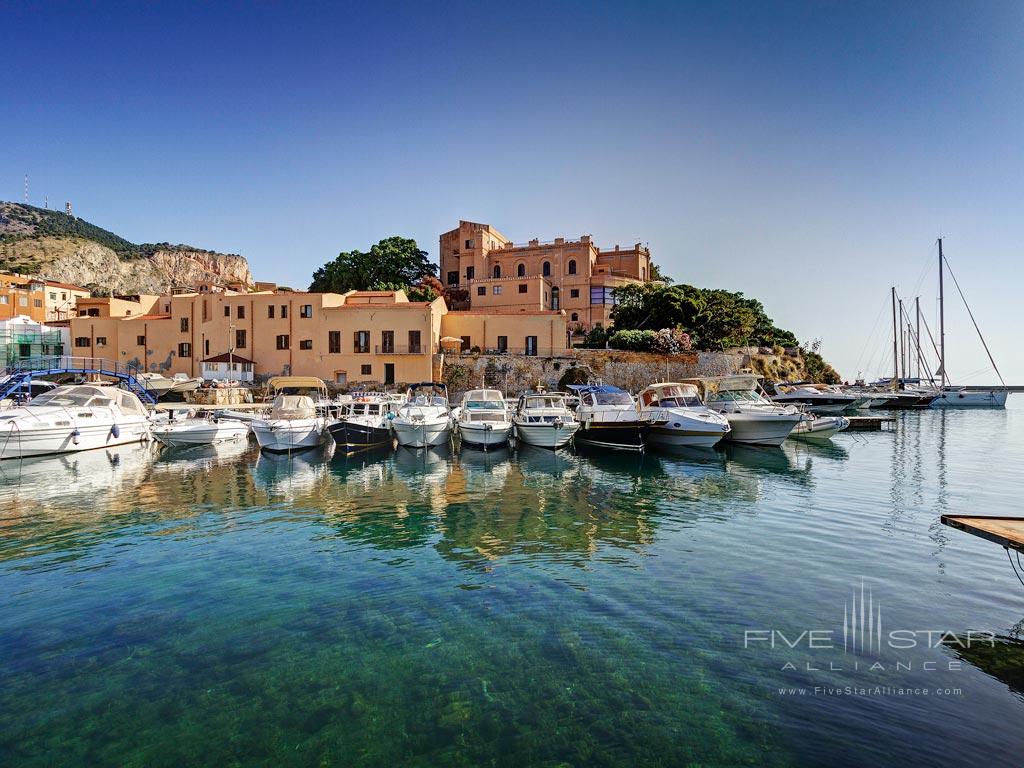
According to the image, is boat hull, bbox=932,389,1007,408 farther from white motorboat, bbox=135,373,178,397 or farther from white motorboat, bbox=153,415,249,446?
white motorboat, bbox=135,373,178,397

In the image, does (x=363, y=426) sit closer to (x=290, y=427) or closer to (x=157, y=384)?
(x=290, y=427)

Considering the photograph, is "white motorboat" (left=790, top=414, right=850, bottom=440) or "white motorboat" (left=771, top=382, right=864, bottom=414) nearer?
"white motorboat" (left=790, top=414, right=850, bottom=440)

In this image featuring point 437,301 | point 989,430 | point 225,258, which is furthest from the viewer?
point 225,258

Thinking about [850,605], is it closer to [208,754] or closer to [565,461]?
[208,754]

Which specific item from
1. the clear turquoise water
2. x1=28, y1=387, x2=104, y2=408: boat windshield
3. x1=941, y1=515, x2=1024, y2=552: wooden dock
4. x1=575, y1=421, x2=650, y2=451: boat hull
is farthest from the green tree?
x1=941, y1=515, x2=1024, y2=552: wooden dock

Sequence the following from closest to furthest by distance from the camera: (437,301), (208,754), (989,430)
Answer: (208,754) → (989,430) → (437,301)

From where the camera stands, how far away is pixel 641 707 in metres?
5.58

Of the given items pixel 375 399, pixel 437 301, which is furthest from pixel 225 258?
pixel 375 399

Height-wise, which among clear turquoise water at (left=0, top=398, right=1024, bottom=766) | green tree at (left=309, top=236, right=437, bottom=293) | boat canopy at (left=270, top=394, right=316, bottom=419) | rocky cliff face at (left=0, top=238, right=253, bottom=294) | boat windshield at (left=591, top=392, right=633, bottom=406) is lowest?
clear turquoise water at (left=0, top=398, right=1024, bottom=766)

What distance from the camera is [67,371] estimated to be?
34.5 m

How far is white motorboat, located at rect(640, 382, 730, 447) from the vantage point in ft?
78.3

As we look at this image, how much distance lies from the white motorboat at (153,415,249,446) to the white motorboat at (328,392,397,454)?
5251 mm

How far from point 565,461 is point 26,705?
60.9 ft

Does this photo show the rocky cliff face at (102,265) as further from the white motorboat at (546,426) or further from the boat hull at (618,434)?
the boat hull at (618,434)
